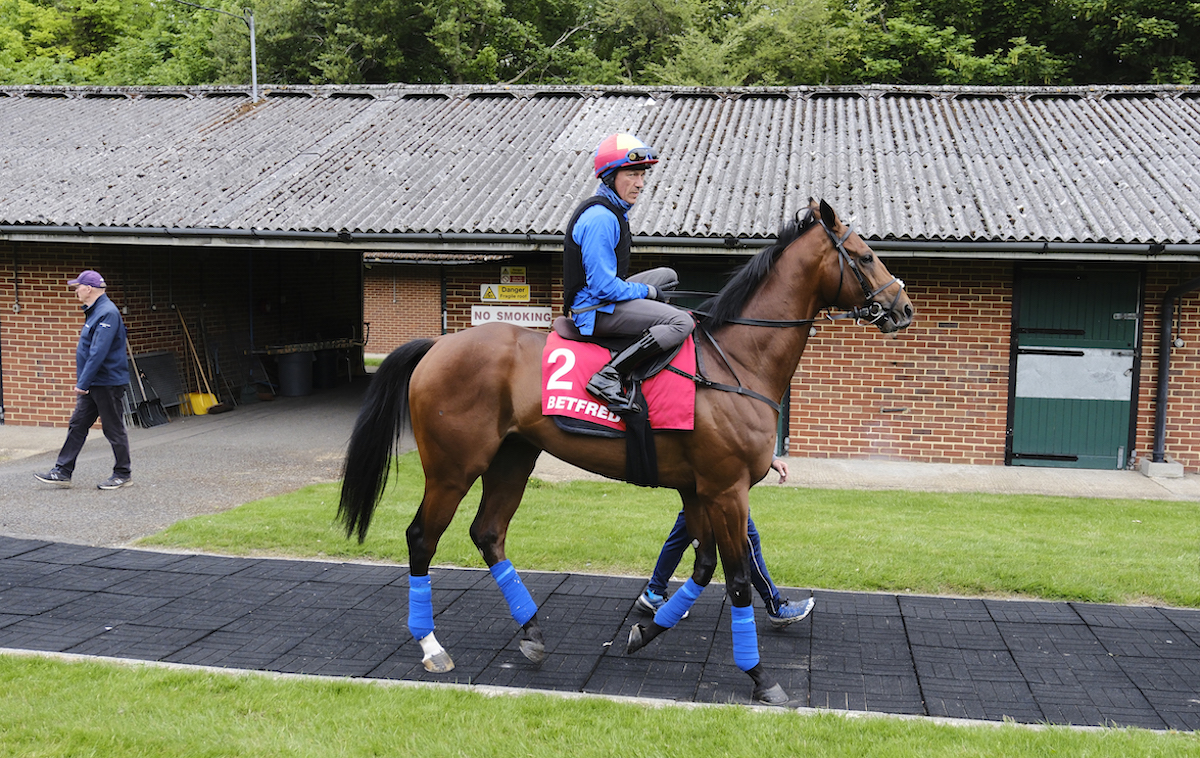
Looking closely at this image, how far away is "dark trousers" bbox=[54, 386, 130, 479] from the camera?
29.3ft

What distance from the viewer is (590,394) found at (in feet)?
15.2

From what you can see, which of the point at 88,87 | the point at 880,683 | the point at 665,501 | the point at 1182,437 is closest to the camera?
the point at 880,683

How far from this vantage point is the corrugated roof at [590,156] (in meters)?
10.8

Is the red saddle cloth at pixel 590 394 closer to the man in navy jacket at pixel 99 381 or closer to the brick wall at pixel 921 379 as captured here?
the man in navy jacket at pixel 99 381

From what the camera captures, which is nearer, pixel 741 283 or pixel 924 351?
pixel 741 283

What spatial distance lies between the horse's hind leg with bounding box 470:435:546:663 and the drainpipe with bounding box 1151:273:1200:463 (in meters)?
8.44

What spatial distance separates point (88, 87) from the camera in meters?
17.1

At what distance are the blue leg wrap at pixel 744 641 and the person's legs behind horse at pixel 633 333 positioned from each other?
3.53 ft

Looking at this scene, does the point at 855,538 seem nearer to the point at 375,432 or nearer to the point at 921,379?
the point at 375,432

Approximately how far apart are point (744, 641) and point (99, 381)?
274 inches

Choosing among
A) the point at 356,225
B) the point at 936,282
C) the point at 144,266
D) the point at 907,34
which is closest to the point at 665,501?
the point at 936,282

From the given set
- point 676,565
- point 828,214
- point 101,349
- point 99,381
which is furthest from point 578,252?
point 99,381

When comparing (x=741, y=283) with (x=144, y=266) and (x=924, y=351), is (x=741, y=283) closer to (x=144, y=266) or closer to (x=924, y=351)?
(x=924, y=351)

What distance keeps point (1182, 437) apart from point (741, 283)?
8.36 metres
